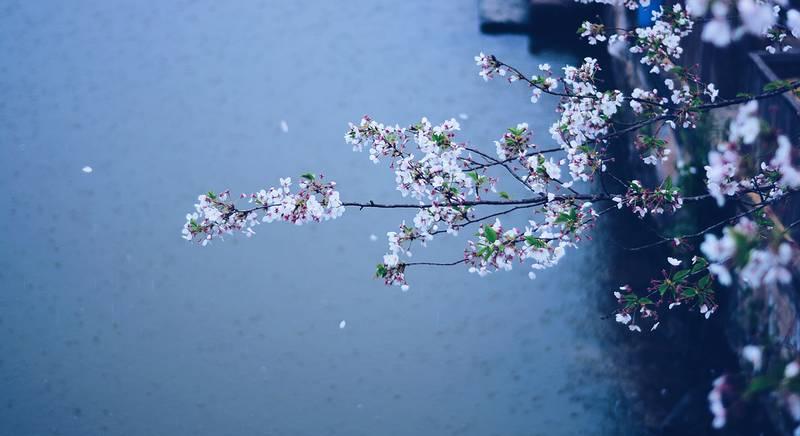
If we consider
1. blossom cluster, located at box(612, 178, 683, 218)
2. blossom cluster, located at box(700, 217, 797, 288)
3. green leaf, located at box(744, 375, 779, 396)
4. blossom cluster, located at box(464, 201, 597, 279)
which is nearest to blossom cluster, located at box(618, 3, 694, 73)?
blossom cluster, located at box(612, 178, 683, 218)

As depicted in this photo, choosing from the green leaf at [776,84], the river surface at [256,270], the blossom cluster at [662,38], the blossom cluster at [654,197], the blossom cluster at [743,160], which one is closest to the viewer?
the blossom cluster at [743,160]

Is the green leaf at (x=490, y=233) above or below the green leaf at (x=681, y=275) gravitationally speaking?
above

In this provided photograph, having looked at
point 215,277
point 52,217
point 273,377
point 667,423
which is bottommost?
point 667,423

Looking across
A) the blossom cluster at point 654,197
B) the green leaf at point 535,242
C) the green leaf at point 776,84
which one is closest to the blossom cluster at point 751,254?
the green leaf at point 776,84

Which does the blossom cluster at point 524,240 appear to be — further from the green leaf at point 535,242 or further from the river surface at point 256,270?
the river surface at point 256,270

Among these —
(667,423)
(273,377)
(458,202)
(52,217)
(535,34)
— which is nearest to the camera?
(458,202)

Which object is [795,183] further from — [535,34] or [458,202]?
[535,34]

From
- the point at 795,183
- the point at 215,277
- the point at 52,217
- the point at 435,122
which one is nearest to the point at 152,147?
the point at 52,217

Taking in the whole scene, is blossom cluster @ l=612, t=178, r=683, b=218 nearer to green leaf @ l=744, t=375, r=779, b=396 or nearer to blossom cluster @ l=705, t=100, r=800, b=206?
blossom cluster @ l=705, t=100, r=800, b=206
